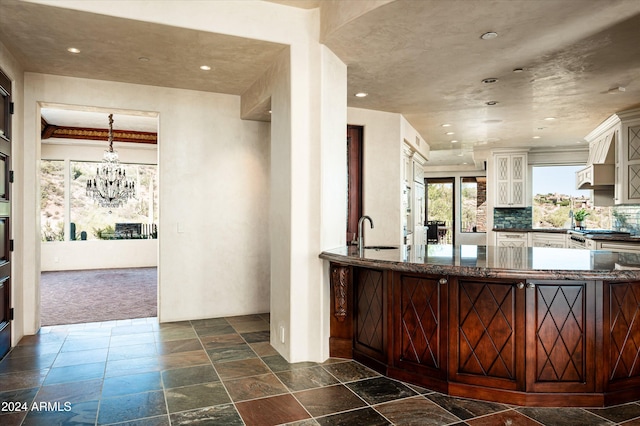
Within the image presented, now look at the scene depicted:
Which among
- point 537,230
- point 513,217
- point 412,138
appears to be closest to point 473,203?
point 513,217

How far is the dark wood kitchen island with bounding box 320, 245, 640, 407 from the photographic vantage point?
108 inches

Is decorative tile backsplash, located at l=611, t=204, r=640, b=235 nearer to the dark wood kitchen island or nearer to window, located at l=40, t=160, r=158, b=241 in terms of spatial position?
the dark wood kitchen island

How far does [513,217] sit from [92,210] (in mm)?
9210

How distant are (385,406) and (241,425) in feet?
2.98

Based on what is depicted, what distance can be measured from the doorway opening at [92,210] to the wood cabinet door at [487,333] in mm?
5797

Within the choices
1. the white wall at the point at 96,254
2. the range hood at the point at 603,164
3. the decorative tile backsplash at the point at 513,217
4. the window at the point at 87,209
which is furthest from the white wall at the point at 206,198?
the decorative tile backsplash at the point at 513,217

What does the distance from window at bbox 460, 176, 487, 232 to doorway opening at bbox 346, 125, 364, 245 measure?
8.19 metres

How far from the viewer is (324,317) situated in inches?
146

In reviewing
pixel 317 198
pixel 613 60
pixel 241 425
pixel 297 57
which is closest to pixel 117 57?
pixel 297 57

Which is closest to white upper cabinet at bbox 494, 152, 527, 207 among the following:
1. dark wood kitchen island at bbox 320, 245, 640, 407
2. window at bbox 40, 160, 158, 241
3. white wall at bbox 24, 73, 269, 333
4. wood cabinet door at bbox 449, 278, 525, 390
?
white wall at bbox 24, 73, 269, 333

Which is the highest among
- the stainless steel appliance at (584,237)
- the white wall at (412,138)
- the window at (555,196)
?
the white wall at (412,138)

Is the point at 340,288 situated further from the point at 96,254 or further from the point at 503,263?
the point at 96,254

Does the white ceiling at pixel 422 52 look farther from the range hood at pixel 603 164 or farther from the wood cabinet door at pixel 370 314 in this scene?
the wood cabinet door at pixel 370 314

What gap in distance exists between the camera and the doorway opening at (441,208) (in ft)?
43.4
